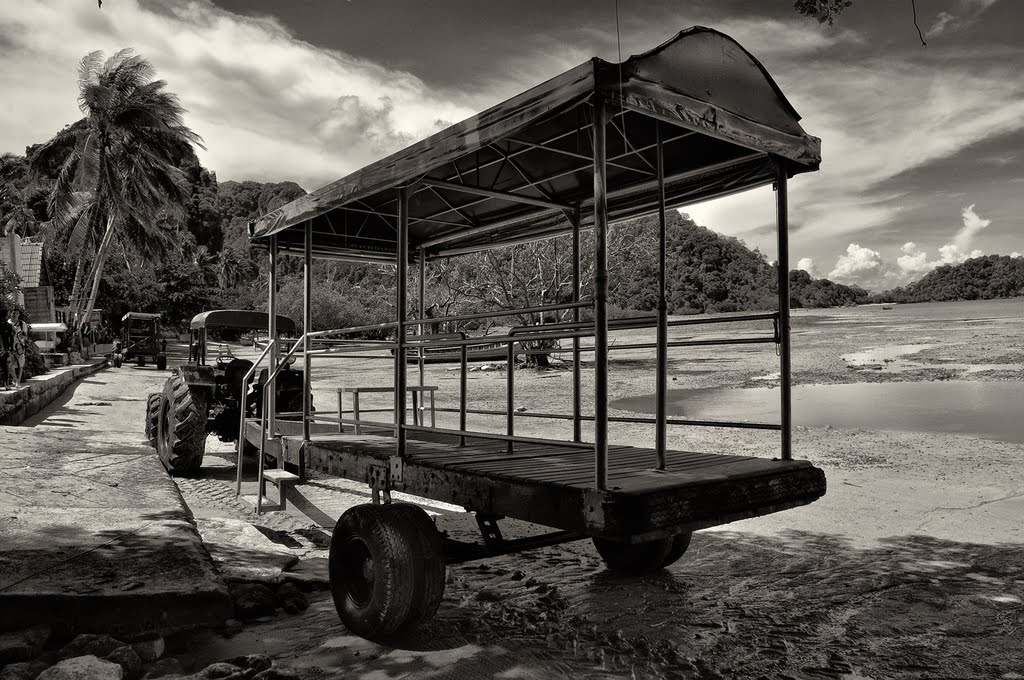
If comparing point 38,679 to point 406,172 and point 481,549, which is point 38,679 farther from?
Answer: point 406,172

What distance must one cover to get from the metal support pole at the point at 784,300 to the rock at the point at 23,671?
3807 millimetres

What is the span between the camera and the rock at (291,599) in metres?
4.32

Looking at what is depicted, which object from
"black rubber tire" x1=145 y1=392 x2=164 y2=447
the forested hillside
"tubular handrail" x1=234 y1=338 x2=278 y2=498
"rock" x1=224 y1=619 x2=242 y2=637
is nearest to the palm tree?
the forested hillside

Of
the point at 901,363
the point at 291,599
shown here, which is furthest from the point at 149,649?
the point at 901,363

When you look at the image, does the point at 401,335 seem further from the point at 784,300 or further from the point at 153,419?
the point at 153,419

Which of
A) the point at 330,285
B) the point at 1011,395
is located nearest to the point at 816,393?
the point at 1011,395

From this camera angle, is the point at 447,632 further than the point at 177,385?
No

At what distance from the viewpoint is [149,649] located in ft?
11.7

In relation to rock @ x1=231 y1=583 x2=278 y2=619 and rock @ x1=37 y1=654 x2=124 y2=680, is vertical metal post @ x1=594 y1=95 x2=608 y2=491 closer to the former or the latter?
rock @ x1=37 y1=654 x2=124 y2=680

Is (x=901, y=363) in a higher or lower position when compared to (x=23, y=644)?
higher

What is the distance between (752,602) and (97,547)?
156 inches

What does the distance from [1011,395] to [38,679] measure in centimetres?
1633

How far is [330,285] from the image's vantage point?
157ft

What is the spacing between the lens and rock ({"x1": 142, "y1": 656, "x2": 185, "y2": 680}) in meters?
3.37
